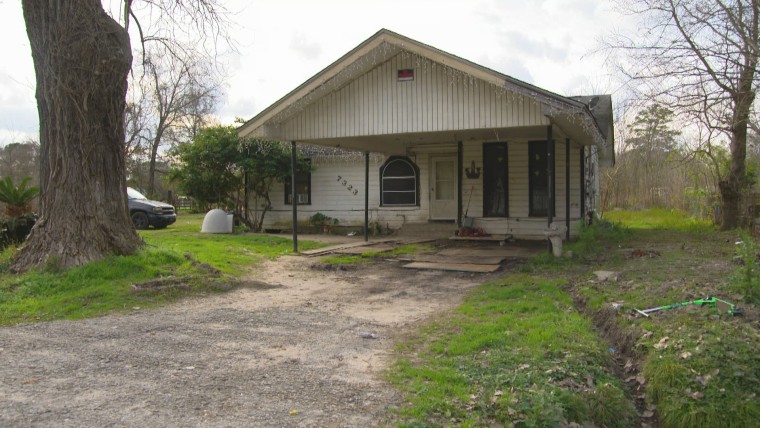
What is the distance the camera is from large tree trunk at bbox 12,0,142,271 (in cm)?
898

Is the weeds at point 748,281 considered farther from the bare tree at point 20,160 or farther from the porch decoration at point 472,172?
the bare tree at point 20,160

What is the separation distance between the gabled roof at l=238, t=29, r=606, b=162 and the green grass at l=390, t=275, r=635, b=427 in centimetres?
442

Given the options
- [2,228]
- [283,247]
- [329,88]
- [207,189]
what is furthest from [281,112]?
[207,189]

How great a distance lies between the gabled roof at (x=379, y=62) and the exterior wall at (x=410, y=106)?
266 mm

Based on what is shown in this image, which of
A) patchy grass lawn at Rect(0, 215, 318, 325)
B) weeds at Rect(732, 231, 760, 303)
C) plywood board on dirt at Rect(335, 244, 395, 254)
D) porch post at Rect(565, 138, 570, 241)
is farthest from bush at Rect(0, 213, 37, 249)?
porch post at Rect(565, 138, 570, 241)

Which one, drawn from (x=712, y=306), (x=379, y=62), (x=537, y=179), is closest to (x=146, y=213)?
(x=379, y=62)

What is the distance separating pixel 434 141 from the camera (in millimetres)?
17047

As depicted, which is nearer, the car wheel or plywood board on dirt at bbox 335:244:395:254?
plywood board on dirt at bbox 335:244:395:254

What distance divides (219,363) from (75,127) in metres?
6.04

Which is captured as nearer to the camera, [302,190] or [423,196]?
[423,196]

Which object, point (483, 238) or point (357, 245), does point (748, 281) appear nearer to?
point (483, 238)

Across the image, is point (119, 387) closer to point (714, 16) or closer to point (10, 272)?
point (10, 272)

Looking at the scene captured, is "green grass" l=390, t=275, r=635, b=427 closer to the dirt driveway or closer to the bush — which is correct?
the dirt driveway

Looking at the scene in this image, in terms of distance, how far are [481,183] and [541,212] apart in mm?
1860
